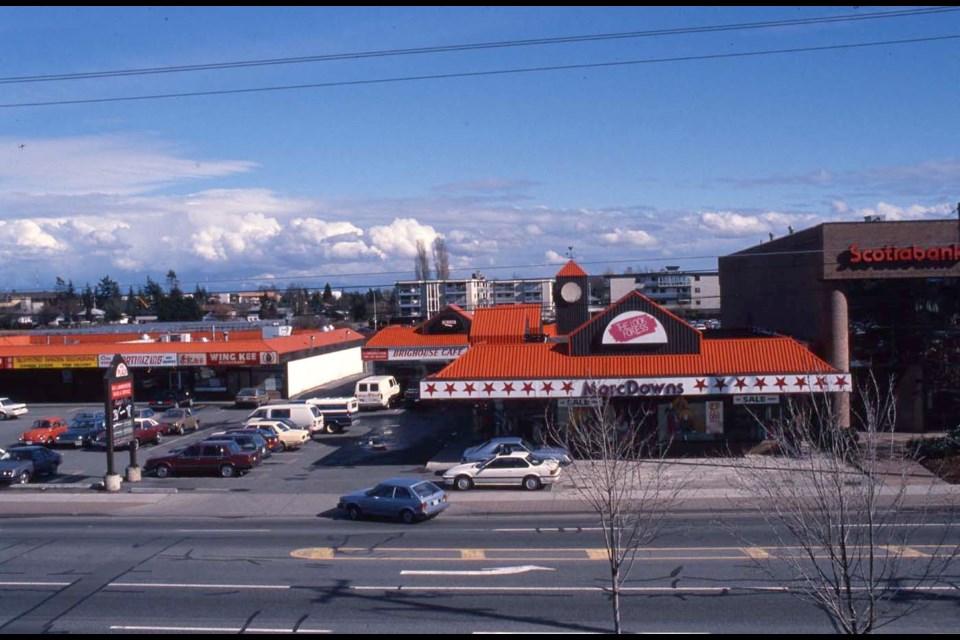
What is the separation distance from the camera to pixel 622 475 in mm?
19016

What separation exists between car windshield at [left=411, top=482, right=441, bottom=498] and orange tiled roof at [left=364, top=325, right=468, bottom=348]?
26.3 metres

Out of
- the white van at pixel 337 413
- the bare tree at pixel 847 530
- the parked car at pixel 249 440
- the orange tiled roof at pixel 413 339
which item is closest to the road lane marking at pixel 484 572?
the bare tree at pixel 847 530

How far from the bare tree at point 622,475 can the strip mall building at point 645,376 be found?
39.5 inches

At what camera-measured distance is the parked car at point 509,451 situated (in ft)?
106

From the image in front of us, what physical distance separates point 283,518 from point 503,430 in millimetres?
12308

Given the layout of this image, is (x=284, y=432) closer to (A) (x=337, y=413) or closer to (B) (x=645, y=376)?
(A) (x=337, y=413)

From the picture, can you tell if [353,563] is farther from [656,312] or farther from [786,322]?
[786,322]

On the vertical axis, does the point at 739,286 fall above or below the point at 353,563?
above

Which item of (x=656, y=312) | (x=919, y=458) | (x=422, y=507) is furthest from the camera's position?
(x=656, y=312)

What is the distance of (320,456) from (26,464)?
11658mm

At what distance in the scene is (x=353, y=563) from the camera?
20.1 meters

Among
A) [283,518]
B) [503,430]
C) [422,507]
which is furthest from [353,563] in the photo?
[503,430]

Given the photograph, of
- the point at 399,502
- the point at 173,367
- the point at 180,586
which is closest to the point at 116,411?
the point at 399,502

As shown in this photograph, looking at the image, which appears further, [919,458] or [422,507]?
[919,458]
